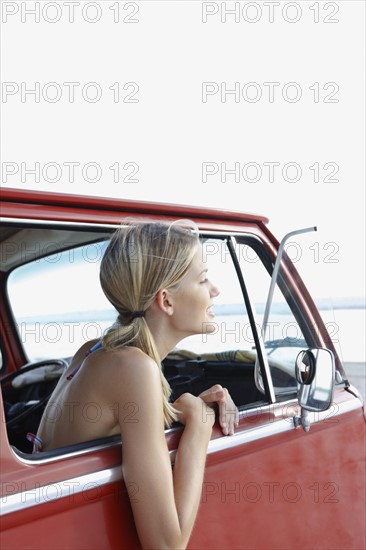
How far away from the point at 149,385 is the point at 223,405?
16.6 inches

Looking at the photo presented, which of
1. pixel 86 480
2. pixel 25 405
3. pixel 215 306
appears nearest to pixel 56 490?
pixel 86 480

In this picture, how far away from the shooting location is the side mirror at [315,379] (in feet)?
6.97

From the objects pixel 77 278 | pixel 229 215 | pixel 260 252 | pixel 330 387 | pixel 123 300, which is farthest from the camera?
pixel 77 278

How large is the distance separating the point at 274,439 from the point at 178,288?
2.11 feet

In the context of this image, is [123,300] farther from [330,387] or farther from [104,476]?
[330,387]

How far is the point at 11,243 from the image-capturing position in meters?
2.80

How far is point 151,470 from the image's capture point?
1621 millimetres

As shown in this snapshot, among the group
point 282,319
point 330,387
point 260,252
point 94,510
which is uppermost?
point 260,252

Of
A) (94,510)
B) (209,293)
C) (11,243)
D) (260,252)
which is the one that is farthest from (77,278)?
(94,510)

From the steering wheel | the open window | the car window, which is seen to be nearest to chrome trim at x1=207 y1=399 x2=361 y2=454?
the open window

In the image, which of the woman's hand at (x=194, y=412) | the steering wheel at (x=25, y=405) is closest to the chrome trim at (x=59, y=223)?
the woman's hand at (x=194, y=412)

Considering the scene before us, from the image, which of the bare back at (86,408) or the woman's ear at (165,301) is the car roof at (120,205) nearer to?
the woman's ear at (165,301)

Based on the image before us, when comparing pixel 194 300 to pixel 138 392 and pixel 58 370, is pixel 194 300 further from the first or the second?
pixel 58 370

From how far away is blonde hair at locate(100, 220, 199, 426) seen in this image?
1873 mm
